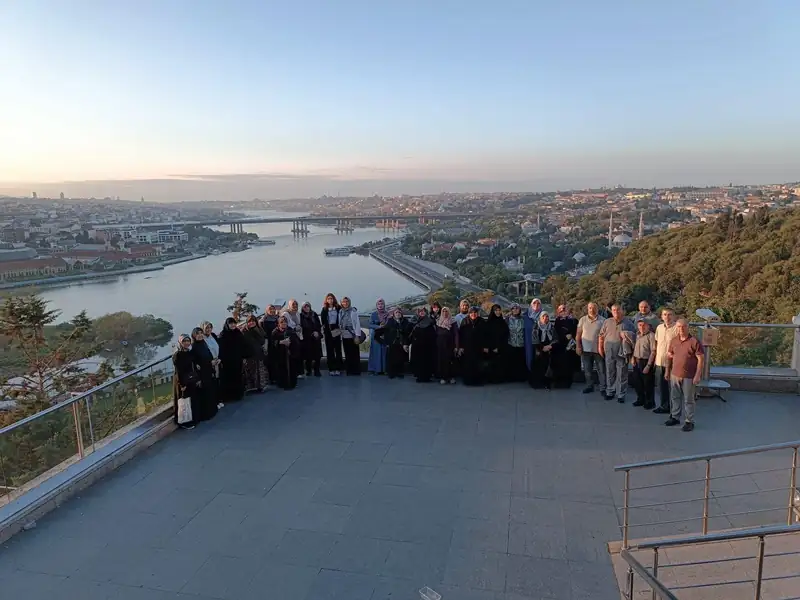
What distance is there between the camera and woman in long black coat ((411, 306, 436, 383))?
7547 mm

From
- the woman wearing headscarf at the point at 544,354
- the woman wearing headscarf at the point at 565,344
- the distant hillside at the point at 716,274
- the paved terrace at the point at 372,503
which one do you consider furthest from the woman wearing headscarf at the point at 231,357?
the distant hillside at the point at 716,274

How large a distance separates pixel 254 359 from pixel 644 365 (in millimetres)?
4855

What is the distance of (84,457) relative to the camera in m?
5.39

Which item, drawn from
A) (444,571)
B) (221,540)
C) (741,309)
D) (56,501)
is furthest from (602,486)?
(741,309)

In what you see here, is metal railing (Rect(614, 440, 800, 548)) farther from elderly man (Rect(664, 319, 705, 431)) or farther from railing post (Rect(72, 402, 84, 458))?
railing post (Rect(72, 402, 84, 458))

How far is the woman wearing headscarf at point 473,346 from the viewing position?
730 centimetres

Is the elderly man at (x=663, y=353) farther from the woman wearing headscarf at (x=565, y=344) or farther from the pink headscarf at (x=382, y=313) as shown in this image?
the pink headscarf at (x=382, y=313)

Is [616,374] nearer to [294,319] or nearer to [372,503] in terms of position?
[372,503]

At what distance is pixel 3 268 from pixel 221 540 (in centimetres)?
4381

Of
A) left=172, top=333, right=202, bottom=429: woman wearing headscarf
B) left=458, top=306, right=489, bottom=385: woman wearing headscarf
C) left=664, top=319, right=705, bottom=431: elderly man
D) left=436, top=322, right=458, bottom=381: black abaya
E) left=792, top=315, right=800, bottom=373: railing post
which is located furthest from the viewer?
left=436, top=322, right=458, bottom=381: black abaya

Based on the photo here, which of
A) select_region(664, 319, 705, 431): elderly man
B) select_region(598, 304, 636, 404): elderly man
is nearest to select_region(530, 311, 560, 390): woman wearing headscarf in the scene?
select_region(598, 304, 636, 404): elderly man

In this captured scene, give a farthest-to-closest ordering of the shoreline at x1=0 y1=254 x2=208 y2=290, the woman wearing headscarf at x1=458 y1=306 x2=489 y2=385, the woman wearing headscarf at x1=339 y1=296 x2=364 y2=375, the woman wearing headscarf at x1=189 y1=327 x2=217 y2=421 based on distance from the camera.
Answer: the shoreline at x1=0 y1=254 x2=208 y2=290 < the woman wearing headscarf at x1=339 y1=296 x2=364 y2=375 < the woman wearing headscarf at x1=458 y1=306 x2=489 y2=385 < the woman wearing headscarf at x1=189 y1=327 x2=217 y2=421

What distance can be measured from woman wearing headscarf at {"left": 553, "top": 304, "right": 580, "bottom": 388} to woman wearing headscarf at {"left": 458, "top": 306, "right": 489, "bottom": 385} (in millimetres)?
938

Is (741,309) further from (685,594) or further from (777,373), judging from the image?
(685,594)
